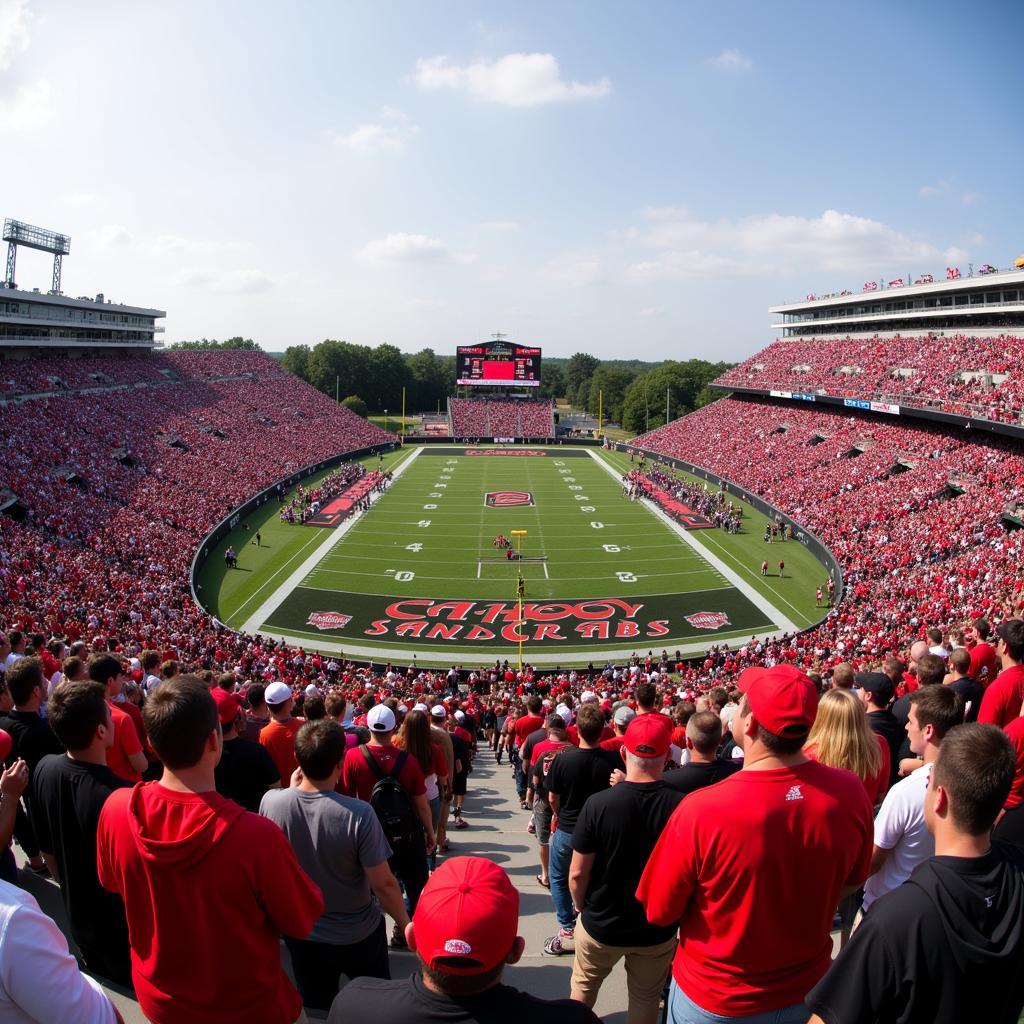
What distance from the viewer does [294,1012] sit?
3.30 m

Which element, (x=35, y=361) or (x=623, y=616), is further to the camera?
(x=35, y=361)

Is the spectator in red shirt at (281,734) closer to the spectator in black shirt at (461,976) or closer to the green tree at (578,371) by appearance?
the spectator in black shirt at (461,976)

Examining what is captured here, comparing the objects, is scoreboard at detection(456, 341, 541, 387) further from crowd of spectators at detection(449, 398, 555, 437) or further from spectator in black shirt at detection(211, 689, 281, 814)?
spectator in black shirt at detection(211, 689, 281, 814)

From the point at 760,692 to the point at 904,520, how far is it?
34.0 m

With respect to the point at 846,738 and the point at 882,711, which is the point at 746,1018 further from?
the point at 882,711

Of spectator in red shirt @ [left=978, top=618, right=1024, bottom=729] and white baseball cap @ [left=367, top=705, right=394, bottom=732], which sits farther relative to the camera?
spectator in red shirt @ [left=978, top=618, right=1024, bottom=729]

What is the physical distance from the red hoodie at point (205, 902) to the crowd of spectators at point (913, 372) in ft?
123

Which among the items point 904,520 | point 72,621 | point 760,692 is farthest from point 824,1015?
point 904,520

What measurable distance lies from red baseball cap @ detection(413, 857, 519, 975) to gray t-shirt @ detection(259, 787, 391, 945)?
1534mm

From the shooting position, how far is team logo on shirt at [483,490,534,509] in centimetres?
5041

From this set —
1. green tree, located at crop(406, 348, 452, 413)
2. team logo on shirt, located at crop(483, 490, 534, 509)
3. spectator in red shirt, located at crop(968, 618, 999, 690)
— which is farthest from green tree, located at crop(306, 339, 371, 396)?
spectator in red shirt, located at crop(968, 618, 999, 690)

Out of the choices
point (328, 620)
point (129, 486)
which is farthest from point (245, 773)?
point (129, 486)

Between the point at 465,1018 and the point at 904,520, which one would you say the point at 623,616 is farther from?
the point at 465,1018

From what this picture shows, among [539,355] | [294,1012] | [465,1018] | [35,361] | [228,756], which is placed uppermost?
[539,355]
